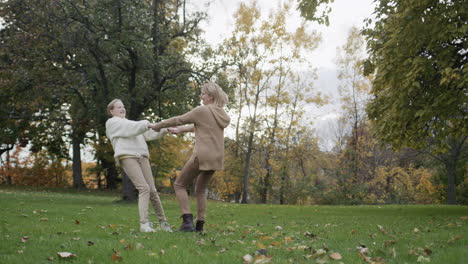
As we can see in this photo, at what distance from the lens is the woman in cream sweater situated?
723cm

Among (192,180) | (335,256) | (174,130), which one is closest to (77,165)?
(174,130)

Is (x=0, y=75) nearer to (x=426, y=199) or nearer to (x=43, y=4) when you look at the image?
(x=43, y=4)

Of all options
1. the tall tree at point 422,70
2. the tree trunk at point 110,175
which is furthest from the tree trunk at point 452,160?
the tree trunk at point 110,175

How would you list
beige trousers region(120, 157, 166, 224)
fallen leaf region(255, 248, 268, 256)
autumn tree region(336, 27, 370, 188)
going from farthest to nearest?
autumn tree region(336, 27, 370, 188)
beige trousers region(120, 157, 166, 224)
fallen leaf region(255, 248, 268, 256)

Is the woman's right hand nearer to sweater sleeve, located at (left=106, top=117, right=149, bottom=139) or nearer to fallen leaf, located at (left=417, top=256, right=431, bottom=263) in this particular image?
sweater sleeve, located at (left=106, top=117, right=149, bottom=139)

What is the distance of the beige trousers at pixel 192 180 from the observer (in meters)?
6.52

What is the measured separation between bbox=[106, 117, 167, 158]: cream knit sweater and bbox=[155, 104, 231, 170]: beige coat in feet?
3.19

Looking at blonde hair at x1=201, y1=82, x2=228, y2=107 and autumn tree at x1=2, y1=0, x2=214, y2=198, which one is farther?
autumn tree at x1=2, y1=0, x2=214, y2=198

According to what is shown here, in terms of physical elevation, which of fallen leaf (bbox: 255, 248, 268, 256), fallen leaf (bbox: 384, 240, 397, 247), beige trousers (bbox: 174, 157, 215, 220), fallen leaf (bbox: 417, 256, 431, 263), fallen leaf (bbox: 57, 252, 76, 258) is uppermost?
beige trousers (bbox: 174, 157, 215, 220)

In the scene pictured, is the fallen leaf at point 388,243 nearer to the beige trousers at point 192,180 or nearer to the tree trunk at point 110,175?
the beige trousers at point 192,180

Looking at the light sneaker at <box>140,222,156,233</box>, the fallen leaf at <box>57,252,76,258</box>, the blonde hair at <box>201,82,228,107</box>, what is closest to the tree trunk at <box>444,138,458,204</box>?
the blonde hair at <box>201,82,228,107</box>

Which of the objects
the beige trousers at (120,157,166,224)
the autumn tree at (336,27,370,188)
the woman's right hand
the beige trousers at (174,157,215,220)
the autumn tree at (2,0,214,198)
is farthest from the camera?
the autumn tree at (336,27,370,188)

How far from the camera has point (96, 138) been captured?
102 ft

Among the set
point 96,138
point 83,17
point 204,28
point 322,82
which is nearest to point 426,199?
point 322,82
